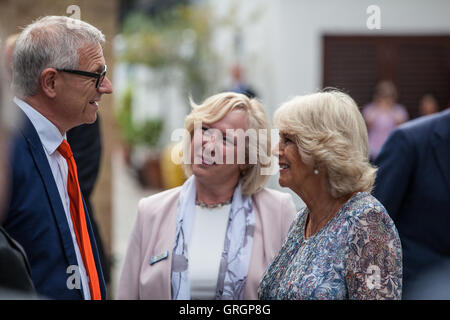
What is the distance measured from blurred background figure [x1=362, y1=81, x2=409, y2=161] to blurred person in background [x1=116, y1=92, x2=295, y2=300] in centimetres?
704

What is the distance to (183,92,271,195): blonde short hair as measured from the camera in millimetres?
2830

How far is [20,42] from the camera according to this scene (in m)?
2.21

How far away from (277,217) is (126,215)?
8.58m

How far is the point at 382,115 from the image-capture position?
33.1 ft

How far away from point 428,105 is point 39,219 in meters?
9.51

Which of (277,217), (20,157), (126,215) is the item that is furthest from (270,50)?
(20,157)

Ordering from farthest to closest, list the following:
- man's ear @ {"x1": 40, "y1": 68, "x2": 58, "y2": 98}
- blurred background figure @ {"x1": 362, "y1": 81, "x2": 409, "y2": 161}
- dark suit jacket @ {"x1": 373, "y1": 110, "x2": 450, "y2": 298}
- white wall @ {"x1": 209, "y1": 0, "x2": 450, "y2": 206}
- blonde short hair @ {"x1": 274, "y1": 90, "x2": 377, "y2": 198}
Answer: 1. white wall @ {"x1": 209, "y1": 0, "x2": 450, "y2": 206}
2. blurred background figure @ {"x1": 362, "y1": 81, "x2": 409, "y2": 161}
3. dark suit jacket @ {"x1": 373, "y1": 110, "x2": 450, "y2": 298}
4. blonde short hair @ {"x1": 274, "y1": 90, "x2": 377, "y2": 198}
5. man's ear @ {"x1": 40, "y1": 68, "x2": 58, "y2": 98}

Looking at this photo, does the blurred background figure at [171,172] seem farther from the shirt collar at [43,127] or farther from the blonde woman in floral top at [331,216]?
the shirt collar at [43,127]

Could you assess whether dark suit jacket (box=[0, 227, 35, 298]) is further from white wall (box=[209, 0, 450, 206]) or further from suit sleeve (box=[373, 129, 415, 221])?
white wall (box=[209, 0, 450, 206])

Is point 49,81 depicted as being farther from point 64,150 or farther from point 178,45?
point 178,45

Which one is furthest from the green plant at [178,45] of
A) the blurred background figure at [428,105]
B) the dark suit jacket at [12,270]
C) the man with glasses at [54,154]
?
the dark suit jacket at [12,270]

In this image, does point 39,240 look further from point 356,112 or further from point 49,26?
point 356,112

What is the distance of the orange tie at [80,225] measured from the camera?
7.36 ft

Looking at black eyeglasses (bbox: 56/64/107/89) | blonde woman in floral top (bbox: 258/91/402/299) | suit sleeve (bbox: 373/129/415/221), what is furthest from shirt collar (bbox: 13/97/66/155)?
suit sleeve (bbox: 373/129/415/221)
